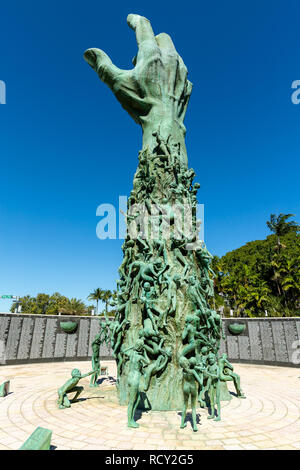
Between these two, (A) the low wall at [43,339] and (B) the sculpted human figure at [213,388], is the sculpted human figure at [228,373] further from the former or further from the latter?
(A) the low wall at [43,339]

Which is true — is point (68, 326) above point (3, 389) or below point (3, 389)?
above

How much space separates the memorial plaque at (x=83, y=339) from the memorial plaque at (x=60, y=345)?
98cm

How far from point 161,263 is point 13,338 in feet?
40.7

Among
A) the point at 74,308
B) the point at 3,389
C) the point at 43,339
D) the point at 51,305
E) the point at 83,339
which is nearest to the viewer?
the point at 3,389

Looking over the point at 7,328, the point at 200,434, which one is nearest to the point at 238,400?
the point at 200,434

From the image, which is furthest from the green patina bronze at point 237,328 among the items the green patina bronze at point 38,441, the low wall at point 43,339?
the green patina bronze at point 38,441

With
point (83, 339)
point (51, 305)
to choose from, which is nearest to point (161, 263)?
point (83, 339)

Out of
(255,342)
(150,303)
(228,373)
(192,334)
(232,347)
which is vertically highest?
(150,303)

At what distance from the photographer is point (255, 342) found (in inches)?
703

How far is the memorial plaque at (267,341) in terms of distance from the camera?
679 inches

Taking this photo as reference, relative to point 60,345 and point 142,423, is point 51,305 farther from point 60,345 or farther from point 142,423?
point 142,423

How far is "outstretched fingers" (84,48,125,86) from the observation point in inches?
504

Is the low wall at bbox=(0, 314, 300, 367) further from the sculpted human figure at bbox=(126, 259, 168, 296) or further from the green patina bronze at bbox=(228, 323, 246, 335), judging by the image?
the sculpted human figure at bbox=(126, 259, 168, 296)

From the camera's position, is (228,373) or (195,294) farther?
(195,294)
